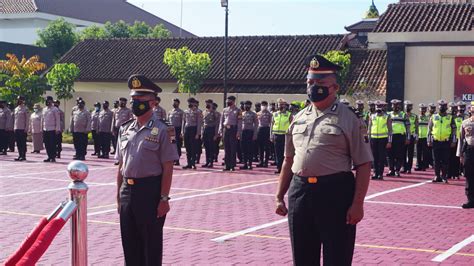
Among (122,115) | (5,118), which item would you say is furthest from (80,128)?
(5,118)

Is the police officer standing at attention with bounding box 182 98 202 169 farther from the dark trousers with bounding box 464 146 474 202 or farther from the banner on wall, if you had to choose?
the banner on wall

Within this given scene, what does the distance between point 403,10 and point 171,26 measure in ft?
192

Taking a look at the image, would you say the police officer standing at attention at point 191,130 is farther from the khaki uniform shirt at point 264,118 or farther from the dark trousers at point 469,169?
the dark trousers at point 469,169

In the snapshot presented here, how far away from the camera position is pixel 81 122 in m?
21.9

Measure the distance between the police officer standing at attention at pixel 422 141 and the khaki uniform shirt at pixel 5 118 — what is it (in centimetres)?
1302

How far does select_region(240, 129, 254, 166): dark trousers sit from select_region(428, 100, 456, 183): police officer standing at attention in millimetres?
5324

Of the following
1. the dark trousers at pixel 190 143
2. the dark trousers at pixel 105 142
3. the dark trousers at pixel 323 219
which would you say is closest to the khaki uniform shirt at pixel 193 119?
the dark trousers at pixel 190 143

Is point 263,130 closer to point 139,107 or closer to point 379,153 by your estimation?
point 379,153

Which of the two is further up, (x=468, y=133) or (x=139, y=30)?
(x=139, y=30)

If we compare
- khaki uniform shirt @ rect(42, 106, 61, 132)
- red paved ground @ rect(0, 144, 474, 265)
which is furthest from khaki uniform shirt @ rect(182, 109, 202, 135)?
khaki uniform shirt @ rect(42, 106, 61, 132)

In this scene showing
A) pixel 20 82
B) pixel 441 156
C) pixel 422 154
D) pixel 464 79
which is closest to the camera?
pixel 441 156

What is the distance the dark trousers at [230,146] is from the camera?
19.4 metres

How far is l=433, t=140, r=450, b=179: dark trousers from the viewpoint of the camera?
55.3 feet

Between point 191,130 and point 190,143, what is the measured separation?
0.44 m
